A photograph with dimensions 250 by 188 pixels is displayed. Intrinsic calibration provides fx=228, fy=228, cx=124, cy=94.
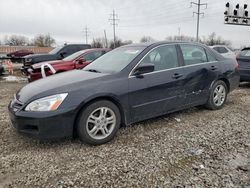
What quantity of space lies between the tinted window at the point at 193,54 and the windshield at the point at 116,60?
0.97 metres

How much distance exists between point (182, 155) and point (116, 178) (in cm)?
102

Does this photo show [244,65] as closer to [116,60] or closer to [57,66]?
[116,60]

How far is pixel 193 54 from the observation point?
4664mm

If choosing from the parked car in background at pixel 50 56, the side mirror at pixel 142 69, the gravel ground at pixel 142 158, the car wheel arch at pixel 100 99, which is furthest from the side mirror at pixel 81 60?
the car wheel arch at pixel 100 99

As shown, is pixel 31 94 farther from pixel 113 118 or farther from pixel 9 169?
pixel 113 118

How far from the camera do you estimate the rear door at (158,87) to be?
3691mm

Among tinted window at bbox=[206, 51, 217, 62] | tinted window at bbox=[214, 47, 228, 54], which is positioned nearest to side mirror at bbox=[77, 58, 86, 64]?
tinted window at bbox=[206, 51, 217, 62]

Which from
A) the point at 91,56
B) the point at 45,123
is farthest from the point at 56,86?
the point at 91,56

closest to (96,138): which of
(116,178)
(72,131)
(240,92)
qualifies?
(72,131)

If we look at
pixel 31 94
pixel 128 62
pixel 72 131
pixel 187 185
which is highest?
pixel 128 62

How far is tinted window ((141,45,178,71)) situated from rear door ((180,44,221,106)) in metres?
0.26

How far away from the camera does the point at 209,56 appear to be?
4.93 m

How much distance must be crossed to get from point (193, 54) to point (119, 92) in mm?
2047

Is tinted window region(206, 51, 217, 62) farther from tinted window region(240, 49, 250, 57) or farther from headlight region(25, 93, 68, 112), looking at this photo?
tinted window region(240, 49, 250, 57)
